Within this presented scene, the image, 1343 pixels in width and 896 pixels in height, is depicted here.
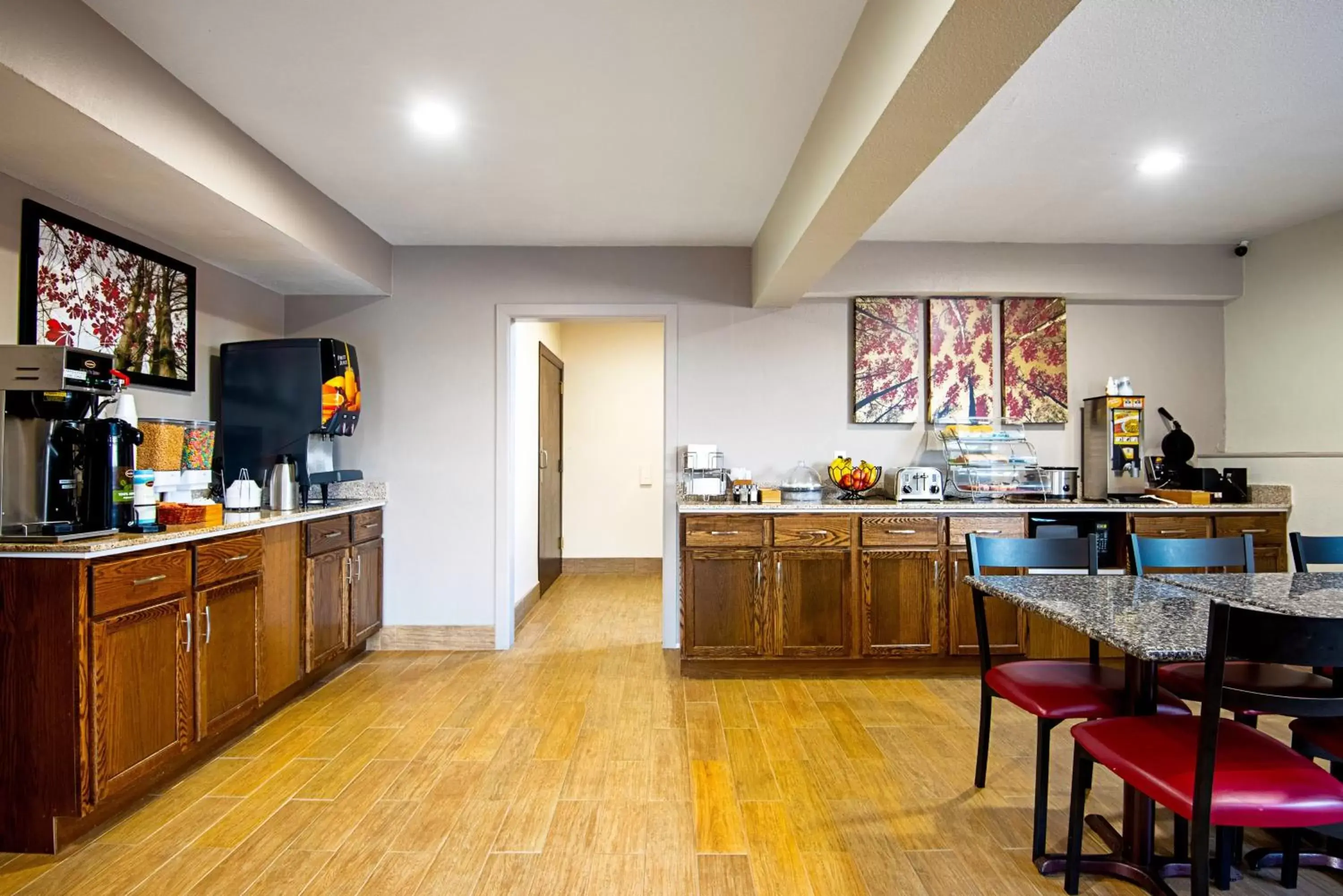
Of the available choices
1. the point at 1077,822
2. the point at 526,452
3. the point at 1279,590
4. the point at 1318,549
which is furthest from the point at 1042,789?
the point at 526,452

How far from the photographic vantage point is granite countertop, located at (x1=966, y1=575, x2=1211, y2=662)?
1.62m

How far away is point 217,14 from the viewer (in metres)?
2.18

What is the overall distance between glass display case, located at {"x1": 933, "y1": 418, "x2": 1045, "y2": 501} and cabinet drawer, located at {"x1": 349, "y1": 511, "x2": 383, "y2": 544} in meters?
3.50

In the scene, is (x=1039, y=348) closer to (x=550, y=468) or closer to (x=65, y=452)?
(x=550, y=468)

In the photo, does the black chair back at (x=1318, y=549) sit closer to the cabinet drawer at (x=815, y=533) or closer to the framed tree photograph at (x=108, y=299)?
the cabinet drawer at (x=815, y=533)

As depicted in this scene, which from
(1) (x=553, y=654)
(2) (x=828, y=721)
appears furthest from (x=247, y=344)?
(2) (x=828, y=721)

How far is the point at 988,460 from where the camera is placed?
4.45 meters

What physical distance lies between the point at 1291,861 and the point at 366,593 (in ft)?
13.7

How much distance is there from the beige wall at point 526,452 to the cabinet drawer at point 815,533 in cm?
180

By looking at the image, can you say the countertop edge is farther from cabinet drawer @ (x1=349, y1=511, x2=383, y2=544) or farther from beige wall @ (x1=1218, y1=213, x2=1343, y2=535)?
beige wall @ (x1=1218, y1=213, x2=1343, y2=535)

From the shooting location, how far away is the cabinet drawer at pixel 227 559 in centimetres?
→ 275

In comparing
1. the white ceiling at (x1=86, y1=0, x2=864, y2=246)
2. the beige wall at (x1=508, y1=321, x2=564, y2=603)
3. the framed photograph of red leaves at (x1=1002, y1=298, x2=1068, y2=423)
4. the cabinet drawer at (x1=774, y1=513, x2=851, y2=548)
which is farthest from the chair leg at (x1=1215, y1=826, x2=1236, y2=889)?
the beige wall at (x1=508, y1=321, x2=564, y2=603)

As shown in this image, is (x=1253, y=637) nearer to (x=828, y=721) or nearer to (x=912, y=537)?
(x=828, y=721)

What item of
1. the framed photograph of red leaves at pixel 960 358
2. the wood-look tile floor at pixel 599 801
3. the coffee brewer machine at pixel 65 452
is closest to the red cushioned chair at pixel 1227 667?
the wood-look tile floor at pixel 599 801
